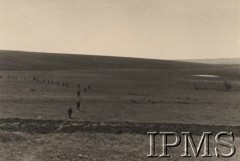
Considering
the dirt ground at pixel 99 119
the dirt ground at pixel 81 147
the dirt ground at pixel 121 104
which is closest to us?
the dirt ground at pixel 81 147

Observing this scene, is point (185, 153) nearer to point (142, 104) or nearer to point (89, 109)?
point (89, 109)

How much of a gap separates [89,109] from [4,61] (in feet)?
250

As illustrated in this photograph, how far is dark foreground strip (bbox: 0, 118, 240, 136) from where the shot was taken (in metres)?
30.4

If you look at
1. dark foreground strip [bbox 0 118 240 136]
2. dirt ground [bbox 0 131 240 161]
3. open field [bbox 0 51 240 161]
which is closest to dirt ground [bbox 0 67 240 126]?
open field [bbox 0 51 240 161]

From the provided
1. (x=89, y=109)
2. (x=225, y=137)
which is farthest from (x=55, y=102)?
(x=225, y=137)

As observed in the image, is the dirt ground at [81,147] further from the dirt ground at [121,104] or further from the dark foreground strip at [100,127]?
the dirt ground at [121,104]

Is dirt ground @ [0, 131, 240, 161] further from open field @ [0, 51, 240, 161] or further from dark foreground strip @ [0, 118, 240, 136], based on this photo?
dark foreground strip @ [0, 118, 240, 136]

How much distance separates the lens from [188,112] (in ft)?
135

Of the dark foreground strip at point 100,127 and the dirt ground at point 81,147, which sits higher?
the dark foreground strip at point 100,127

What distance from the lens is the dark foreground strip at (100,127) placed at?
30359 millimetres

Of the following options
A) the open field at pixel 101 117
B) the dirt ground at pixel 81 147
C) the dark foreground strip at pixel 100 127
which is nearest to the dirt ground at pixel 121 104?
the open field at pixel 101 117

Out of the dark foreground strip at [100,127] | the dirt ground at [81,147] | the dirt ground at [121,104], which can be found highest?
the dirt ground at [121,104]

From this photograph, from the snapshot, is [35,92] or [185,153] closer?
[185,153]

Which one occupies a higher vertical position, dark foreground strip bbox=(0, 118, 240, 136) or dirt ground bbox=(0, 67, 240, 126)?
dirt ground bbox=(0, 67, 240, 126)
